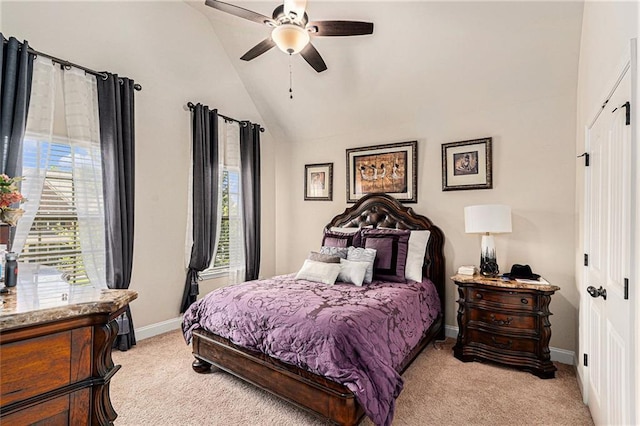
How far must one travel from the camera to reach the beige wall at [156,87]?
318cm

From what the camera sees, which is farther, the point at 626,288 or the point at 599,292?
the point at 599,292

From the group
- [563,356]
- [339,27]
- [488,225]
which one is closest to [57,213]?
[339,27]

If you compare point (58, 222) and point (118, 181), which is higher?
point (118, 181)

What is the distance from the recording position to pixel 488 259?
3.20m

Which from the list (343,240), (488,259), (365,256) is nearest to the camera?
(488,259)

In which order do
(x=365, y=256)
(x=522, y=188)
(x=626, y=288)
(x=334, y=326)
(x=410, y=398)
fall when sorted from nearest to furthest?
1. (x=626, y=288)
2. (x=334, y=326)
3. (x=410, y=398)
4. (x=522, y=188)
5. (x=365, y=256)

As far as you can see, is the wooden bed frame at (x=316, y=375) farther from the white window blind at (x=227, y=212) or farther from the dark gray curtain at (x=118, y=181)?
the white window blind at (x=227, y=212)

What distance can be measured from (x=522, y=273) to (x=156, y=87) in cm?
432

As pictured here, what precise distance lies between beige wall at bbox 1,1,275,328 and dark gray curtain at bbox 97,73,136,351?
0.21 m

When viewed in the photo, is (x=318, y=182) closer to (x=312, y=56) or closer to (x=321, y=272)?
(x=321, y=272)

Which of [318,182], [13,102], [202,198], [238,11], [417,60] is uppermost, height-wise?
[417,60]

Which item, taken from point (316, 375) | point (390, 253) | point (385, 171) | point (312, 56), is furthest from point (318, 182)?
point (316, 375)

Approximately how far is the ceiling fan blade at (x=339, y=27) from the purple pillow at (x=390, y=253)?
80.2 inches

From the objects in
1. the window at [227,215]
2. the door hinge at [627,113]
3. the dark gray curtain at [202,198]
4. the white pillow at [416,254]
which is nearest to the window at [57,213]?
the dark gray curtain at [202,198]
